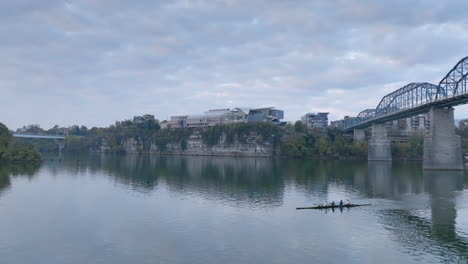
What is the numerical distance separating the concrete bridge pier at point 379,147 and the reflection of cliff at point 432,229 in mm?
89327

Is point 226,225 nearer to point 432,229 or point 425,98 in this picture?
point 432,229

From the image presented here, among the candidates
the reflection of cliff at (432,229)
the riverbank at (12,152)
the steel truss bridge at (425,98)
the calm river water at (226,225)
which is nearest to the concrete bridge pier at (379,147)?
the steel truss bridge at (425,98)

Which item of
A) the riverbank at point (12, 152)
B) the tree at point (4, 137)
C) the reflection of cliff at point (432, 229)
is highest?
the tree at point (4, 137)

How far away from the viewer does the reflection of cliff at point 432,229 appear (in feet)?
98.6

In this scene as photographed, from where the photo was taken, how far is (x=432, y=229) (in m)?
36.4

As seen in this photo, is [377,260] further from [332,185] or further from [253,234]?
[332,185]

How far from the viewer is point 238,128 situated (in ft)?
622

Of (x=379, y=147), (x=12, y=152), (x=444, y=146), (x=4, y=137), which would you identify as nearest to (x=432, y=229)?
(x=444, y=146)

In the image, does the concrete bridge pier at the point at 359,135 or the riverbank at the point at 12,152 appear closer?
the riverbank at the point at 12,152

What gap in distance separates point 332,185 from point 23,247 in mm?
54230

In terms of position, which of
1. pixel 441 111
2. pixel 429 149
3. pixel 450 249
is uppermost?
pixel 441 111

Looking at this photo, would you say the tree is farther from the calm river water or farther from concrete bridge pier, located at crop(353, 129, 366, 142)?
concrete bridge pier, located at crop(353, 129, 366, 142)

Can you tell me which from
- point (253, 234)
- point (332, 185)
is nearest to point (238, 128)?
point (332, 185)

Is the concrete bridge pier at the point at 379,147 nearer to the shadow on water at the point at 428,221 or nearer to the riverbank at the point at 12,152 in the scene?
the shadow on water at the point at 428,221
